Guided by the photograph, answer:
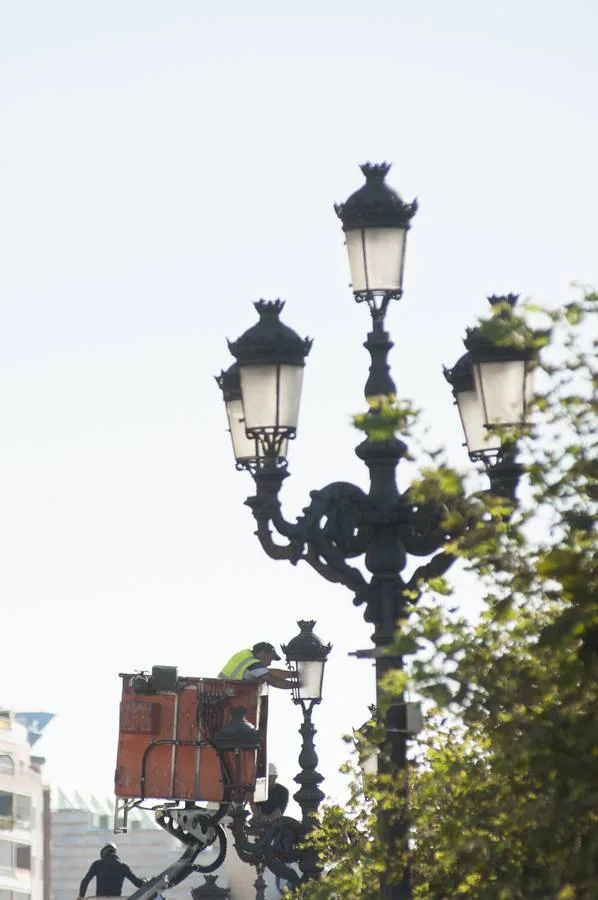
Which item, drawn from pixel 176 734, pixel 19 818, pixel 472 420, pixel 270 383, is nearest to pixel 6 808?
pixel 19 818

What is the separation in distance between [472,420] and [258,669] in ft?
25.1

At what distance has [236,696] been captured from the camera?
61.3 ft

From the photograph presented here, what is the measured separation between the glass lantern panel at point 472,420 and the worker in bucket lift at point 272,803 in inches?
330

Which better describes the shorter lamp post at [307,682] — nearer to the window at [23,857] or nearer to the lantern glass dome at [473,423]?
the lantern glass dome at [473,423]

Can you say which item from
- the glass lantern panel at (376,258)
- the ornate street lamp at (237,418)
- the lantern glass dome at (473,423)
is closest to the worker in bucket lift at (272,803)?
the ornate street lamp at (237,418)

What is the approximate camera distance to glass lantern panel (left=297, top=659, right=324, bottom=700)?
2044 cm

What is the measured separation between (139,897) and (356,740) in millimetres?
7097

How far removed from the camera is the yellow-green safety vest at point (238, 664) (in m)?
19.1

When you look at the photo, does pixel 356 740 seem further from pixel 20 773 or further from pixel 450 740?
pixel 20 773

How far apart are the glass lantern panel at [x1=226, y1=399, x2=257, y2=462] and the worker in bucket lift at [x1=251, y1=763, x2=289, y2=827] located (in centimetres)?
783

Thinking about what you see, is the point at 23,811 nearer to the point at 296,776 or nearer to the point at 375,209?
the point at 296,776

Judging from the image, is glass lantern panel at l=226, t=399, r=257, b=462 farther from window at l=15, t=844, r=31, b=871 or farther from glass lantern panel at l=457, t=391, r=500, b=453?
window at l=15, t=844, r=31, b=871

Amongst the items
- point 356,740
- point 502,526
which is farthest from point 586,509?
point 356,740

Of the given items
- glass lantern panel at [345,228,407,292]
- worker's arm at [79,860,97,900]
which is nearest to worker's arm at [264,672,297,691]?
worker's arm at [79,860,97,900]
